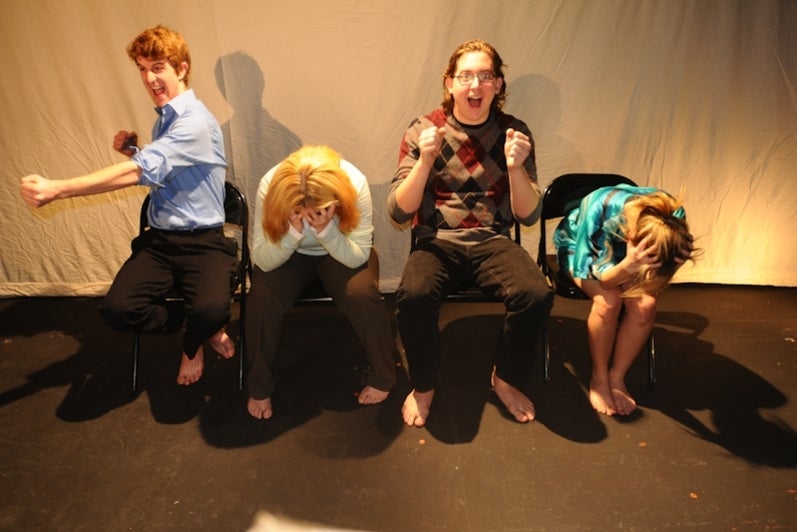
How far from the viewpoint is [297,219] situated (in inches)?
87.0

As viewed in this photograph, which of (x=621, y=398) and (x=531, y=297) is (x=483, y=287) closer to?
(x=531, y=297)

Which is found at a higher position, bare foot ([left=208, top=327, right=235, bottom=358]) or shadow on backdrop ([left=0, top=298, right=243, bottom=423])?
bare foot ([left=208, top=327, right=235, bottom=358])

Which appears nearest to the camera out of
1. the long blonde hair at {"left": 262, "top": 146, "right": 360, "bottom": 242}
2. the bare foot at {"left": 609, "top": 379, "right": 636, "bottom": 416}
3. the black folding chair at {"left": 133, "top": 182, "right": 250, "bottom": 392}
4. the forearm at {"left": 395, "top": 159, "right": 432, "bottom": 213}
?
the long blonde hair at {"left": 262, "top": 146, "right": 360, "bottom": 242}

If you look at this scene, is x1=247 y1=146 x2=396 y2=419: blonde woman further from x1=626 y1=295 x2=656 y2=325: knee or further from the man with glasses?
x1=626 y1=295 x2=656 y2=325: knee

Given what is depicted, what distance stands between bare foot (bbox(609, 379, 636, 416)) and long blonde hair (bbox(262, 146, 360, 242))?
1.43 m

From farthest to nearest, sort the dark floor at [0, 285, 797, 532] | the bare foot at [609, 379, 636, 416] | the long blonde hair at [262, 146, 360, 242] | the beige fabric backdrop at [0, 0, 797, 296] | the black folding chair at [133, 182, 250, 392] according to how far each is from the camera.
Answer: the beige fabric backdrop at [0, 0, 797, 296]
the black folding chair at [133, 182, 250, 392]
the bare foot at [609, 379, 636, 416]
the long blonde hair at [262, 146, 360, 242]
the dark floor at [0, 285, 797, 532]

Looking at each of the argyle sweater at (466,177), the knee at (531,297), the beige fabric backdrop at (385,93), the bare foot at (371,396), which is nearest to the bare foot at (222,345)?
the bare foot at (371,396)

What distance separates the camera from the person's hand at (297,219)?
7.12 ft

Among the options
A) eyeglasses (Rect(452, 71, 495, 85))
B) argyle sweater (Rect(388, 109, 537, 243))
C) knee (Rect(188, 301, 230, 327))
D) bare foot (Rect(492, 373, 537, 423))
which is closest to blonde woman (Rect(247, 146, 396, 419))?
knee (Rect(188, 301, 230, 327))

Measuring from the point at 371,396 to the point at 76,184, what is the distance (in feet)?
4.87

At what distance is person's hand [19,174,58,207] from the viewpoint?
6.57 feet

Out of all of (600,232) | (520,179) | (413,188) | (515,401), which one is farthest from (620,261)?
(413,188)

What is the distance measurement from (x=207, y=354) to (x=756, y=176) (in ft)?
11.0

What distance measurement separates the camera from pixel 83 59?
2.91m
